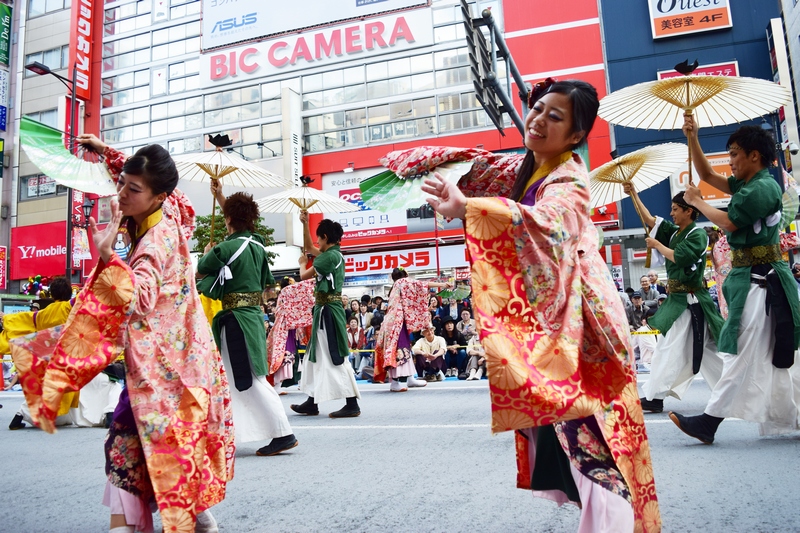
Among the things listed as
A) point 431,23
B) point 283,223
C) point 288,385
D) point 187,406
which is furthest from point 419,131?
point 187,406

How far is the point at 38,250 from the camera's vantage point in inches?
1101

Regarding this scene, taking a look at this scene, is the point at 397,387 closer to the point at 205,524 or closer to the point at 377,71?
the point at 205,524

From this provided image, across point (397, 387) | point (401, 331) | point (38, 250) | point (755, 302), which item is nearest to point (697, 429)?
point (755, 302)

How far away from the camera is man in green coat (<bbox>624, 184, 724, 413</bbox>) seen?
4.86 metres

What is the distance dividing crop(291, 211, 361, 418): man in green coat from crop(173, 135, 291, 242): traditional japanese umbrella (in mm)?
777

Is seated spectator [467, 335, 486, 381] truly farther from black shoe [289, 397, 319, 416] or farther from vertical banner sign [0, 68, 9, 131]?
vertical banner sign [0, 68, 9, 131]

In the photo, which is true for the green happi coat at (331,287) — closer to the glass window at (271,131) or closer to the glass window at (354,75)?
the glass window at (271,131)

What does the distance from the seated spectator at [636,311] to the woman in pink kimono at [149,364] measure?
8944 mm

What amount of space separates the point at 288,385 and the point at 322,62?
17713 millimetres

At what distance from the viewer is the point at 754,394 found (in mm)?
3791

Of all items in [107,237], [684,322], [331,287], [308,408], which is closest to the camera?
[107,237]

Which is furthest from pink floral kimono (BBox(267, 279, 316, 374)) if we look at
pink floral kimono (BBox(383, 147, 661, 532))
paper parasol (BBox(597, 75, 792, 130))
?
pink floral kimono (BBox(383, 147, 661, 532))

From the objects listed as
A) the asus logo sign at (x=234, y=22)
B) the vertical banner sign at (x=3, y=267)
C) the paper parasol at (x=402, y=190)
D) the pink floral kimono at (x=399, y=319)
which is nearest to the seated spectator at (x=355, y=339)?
the pink floral kimono at (x=399, y=319)

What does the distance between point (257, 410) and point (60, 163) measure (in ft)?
7.24
